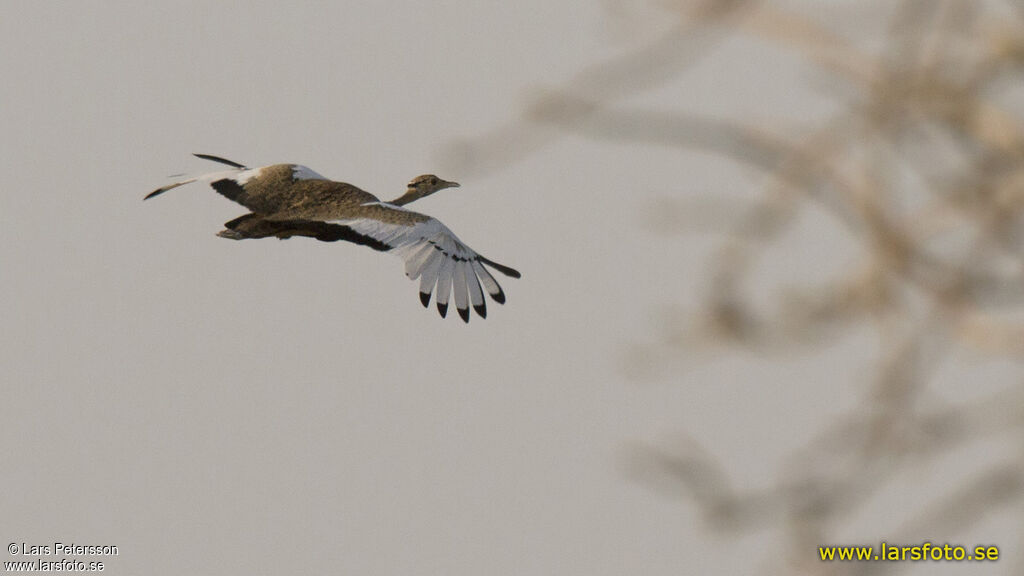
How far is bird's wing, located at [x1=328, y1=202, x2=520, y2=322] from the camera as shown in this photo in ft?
33.4

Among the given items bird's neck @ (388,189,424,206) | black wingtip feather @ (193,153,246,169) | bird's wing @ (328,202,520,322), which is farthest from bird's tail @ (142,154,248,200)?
bird's wing @ (328,202,520,322)

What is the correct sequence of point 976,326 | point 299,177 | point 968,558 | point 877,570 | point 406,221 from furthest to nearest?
point 299,177, point 406,221, point 968,558, point 976,326, point 877,570

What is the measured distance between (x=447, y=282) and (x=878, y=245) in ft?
21.7

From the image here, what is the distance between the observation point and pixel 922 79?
4.04 m

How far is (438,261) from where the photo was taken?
10.5 m

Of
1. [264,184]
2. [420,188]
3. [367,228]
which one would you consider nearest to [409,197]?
[420,188]

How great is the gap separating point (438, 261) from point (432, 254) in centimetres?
7

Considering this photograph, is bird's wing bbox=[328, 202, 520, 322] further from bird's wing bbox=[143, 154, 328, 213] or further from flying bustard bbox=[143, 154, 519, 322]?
bird's wing bbox=[143, 154, 328, 213]

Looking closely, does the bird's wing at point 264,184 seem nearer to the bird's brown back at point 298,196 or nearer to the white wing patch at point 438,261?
the bird's brown back at point 298,196

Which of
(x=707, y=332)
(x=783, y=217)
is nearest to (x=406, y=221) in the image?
(x=707, y=332)

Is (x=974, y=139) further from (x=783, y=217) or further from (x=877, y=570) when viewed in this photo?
(x=877, y=570)

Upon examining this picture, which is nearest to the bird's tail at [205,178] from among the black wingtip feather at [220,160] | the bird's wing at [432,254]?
the black wingtip feather at [220,160]

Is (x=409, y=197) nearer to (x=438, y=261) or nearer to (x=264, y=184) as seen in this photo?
(x=264, y=184)

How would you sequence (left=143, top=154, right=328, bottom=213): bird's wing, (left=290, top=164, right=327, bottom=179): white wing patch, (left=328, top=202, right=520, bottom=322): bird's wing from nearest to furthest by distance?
(left=328, top=202, right=520, bottom=322): bird's wing < (left=143, top=154, right=328, bottom=213): bird's wing < (left=290, top=164, right=327, bottom=179): white wing patch
